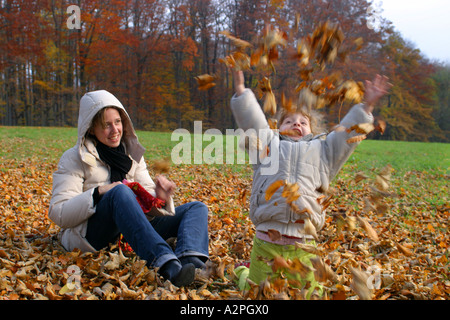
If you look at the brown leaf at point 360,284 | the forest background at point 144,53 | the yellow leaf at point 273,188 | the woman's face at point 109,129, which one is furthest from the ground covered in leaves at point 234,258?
the forest background at point 144,53

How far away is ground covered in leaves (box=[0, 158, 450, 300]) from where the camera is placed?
227cm

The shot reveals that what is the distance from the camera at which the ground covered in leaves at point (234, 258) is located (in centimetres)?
227

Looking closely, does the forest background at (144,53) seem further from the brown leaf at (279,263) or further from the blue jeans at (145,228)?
the brown leaf at (279,263)

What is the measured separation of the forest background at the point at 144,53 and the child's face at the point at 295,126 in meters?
16.5

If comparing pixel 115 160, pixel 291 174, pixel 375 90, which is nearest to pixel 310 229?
pixel 291 174

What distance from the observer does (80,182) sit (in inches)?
110

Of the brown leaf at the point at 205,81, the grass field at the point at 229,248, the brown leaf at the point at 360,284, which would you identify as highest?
the brown leaf at the point at 205,81

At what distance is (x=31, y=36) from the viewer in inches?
706

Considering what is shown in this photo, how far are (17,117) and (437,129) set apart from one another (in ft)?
98.9

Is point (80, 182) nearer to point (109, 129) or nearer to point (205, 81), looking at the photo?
point (109, 129)

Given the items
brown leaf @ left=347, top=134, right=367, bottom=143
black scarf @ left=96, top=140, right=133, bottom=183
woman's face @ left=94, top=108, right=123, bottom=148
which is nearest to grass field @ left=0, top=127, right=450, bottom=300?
brown leaf @ left=347, top=134, right=367, bottom=143

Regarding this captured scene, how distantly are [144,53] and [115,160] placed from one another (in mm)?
20853
